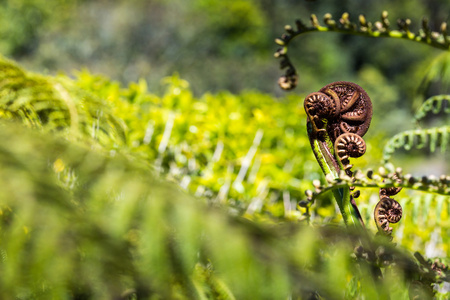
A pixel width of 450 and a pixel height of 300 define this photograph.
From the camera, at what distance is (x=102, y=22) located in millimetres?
16859

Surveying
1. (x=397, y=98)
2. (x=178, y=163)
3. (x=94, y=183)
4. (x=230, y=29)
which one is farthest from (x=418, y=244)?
(x=397, y=98)

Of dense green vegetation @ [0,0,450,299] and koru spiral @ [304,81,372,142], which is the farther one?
koru spiral @ [304,81,372,142]

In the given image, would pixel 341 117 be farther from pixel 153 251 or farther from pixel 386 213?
pixel 153 251

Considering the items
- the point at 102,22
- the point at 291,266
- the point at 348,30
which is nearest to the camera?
the point at 291,266

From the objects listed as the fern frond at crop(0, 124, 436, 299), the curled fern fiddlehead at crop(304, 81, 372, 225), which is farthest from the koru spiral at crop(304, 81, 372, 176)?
the fern frond at crop(0, 124, 436, 299)

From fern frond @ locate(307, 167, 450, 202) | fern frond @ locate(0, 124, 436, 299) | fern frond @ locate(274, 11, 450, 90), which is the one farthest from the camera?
fern frond @ locate(274, 11, 450, 90)

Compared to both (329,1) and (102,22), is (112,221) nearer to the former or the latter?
(102,22)

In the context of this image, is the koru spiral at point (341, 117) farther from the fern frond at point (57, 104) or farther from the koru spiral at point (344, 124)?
the fern frond at point (57, 104)

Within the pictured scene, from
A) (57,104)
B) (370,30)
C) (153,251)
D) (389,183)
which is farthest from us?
(57,104)

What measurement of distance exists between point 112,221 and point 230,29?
17.6 m

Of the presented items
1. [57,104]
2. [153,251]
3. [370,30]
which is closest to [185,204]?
[153,251]

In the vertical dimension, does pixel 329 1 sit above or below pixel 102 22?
above

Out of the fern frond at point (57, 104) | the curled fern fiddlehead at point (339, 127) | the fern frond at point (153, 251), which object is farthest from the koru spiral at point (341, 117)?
the fern frond at point (57, 104)

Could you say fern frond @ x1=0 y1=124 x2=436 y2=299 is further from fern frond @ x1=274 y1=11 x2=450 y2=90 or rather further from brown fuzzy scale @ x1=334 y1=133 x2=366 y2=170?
fern frond @ x1=274 y1=11 x2=450 y2=90
